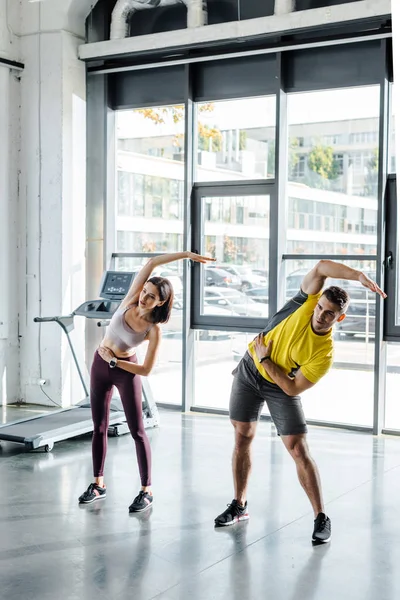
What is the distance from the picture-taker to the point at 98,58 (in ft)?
24.9

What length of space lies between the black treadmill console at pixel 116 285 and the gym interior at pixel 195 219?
21 mm

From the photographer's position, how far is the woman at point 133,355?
4.45 m

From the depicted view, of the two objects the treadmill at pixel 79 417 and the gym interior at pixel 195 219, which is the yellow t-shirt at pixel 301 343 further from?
the treadmill at pixel 79 417

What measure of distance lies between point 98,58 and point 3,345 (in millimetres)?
3008

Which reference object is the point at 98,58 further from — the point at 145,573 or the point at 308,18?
the point at 145,573

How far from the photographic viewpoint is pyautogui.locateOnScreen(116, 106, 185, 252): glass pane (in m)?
7.63

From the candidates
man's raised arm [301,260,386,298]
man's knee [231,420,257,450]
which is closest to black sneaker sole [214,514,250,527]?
man's knee [231,420,257,450]

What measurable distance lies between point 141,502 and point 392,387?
300 centimetres

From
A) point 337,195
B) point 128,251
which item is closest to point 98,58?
point 128,251

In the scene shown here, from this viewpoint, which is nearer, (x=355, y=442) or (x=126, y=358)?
(x=126, y=358)

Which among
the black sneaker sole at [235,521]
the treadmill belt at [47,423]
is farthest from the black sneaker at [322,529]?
the treadmill belt at [47,423]

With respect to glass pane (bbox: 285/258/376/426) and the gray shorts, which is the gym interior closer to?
glass pane (bbox: 285/258/376/426)

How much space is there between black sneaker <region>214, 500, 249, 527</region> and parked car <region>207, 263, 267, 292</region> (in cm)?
311

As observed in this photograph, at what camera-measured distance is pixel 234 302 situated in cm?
741
